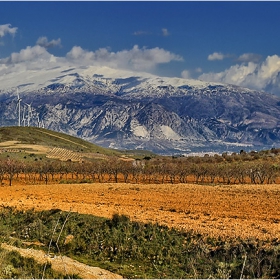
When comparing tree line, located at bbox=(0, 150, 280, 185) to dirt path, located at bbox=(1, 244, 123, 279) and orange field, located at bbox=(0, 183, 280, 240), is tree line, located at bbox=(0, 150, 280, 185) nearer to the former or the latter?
orange field, located at bbox=(0, 183, 280, 240)

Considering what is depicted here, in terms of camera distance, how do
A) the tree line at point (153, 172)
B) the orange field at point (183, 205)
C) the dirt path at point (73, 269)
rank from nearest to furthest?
the dirt path at point (73, 269) → the orange field at point (183, 205) → the tree line at point (153, 172)

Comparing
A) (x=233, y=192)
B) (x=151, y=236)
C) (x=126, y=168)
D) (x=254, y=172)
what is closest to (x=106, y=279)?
(x=151, y=236)

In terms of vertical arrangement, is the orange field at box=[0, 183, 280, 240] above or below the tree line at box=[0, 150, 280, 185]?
above

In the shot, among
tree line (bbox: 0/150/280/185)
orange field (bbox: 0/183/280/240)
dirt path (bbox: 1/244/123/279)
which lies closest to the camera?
dirt path (bbox: 1/244/123/279)

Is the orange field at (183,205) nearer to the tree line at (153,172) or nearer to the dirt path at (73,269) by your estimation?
the dirt path at (73,269)

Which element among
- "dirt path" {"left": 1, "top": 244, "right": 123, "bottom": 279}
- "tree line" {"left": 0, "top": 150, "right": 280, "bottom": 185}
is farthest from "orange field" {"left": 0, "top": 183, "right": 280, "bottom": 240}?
"tree line" {"left": 0, "top": 150, "right": 280, "bottom": 185}

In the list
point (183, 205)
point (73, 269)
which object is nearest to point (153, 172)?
point (183, 205)

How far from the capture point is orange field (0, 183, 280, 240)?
3556 cm

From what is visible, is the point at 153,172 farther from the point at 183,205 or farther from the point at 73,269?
the point at 73,269

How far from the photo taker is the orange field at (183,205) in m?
35.6

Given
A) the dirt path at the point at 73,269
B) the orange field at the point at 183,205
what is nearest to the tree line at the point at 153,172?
the orange field at the point at 183,205

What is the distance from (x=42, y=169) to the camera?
124 m

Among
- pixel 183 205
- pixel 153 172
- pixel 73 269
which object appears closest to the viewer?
pixel 73 269

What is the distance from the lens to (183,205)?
161 feet
